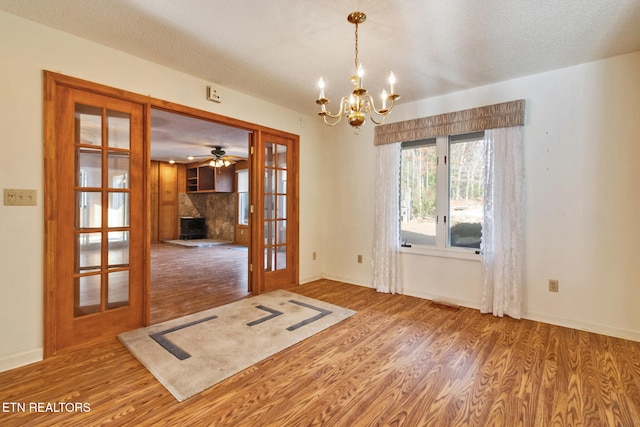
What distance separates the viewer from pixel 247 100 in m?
3.84

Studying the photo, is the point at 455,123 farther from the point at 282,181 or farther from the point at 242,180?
the point at 242,180

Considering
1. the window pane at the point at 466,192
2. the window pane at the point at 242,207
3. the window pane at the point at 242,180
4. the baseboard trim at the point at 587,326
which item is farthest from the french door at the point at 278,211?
the window pane at the point at 242,180

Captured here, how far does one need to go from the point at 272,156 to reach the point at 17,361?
3.25 meters

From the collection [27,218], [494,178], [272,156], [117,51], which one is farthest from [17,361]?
[494,178]

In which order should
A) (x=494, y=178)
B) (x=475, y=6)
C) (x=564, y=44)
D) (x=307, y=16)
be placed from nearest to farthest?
(x=475, y=6), (x=307, y=16), (x=564, y=44), (x=494, y=178)

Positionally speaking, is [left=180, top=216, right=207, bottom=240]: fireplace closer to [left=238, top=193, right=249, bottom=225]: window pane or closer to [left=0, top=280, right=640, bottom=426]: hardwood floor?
[left=238, top=193, right=249, bottom=225]: window pane

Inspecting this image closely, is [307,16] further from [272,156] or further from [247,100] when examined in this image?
[272,156]

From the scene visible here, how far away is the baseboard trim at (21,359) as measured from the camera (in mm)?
2158

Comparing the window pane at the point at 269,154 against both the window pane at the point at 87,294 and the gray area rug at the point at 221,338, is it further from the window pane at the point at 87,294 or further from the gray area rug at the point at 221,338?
the window pane at the point at 87,294

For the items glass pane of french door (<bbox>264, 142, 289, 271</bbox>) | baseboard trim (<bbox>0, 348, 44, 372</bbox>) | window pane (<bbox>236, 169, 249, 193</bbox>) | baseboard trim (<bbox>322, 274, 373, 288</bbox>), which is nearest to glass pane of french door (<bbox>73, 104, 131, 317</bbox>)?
baseboard trim (<bbox>0, 348, 44, 372</bbox>)

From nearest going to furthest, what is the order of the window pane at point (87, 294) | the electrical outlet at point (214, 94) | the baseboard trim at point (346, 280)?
the window pane at point (87, 294)
the electrical outlet at point (214, 94)
the baseboard trim at point (346, 280)

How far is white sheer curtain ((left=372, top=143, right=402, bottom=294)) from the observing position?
407 centimetres

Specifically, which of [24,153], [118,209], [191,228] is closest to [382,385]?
[118,209]

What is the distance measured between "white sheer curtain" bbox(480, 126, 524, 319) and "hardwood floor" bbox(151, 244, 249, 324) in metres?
3.04
